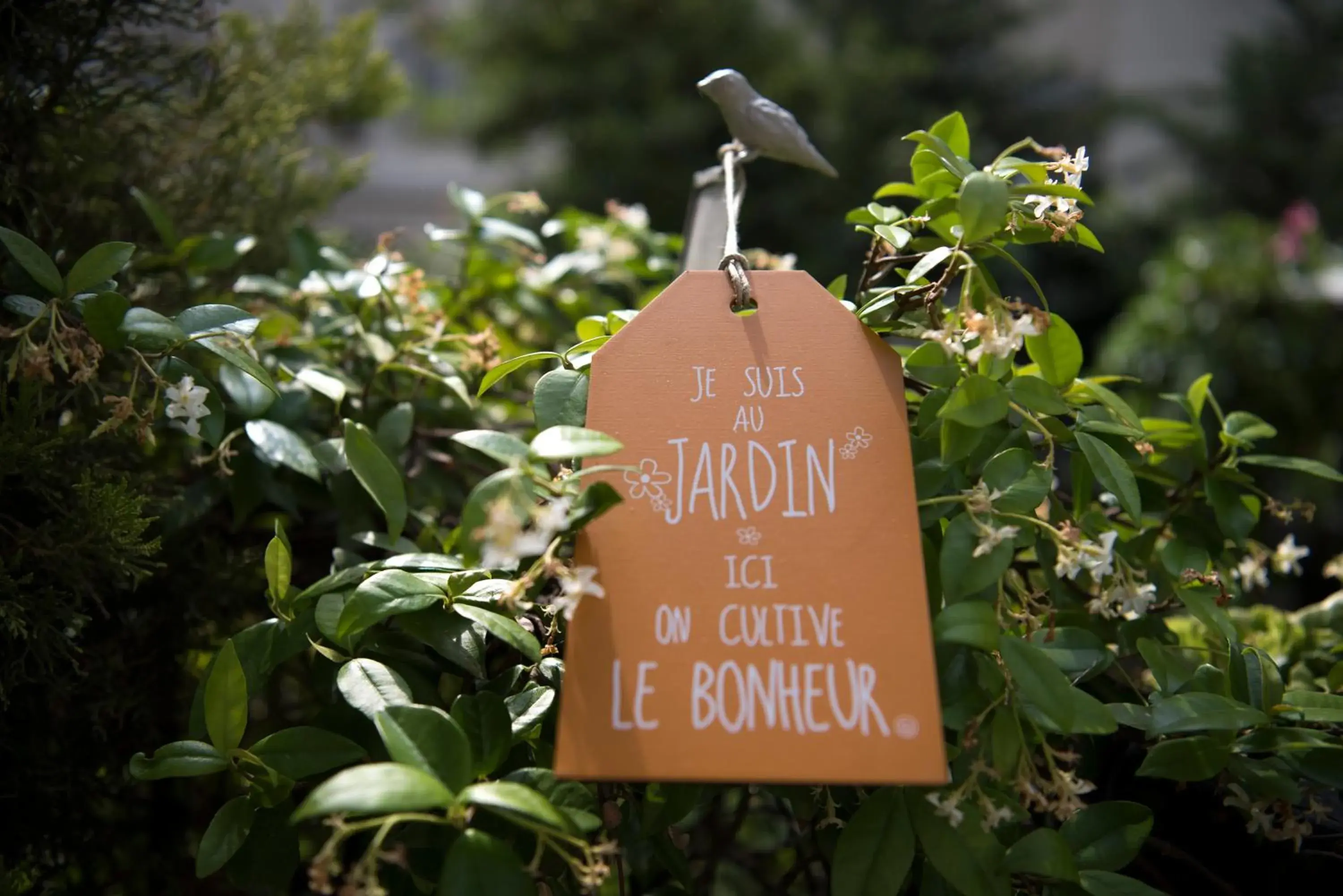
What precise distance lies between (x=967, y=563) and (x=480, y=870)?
246 millimetres

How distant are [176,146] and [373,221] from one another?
3872 millimetres

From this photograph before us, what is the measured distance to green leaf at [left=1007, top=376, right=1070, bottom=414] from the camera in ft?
1.53

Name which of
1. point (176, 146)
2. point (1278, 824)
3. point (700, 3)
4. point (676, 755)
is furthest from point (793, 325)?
point (700, 3)

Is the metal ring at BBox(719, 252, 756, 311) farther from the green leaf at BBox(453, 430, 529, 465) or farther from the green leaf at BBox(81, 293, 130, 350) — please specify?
the green leaf at BBox(81, 293, 130, 350)

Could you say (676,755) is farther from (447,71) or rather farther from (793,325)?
(447,71)

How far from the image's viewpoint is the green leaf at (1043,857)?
410 mm

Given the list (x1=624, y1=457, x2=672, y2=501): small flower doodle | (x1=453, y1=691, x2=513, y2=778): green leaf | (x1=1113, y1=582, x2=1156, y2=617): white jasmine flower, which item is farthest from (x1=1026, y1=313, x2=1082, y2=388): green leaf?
(x1=453, y1=691, x2=513, y2=778): green leaf

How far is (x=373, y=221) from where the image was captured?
445 centimetres

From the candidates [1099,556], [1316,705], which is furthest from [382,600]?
[1316,705]

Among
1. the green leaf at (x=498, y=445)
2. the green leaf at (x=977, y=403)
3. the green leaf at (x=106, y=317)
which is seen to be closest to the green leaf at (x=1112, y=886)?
the green leaf at (x=977, y=403)

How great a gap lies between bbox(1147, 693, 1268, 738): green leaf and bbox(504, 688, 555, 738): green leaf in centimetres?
30

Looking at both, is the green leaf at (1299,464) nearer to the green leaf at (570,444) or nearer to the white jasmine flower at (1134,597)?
the white jasmine flower at (1134,597)

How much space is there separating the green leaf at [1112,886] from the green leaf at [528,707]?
0.86 ft

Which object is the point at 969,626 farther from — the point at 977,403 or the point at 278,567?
the point at 278,567
